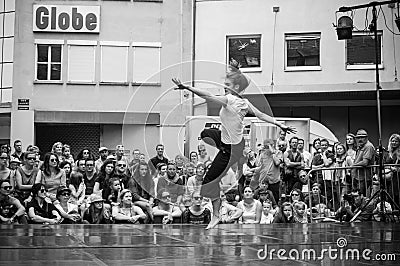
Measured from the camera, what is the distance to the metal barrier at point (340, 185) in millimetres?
10547

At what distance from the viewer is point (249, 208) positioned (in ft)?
34.8

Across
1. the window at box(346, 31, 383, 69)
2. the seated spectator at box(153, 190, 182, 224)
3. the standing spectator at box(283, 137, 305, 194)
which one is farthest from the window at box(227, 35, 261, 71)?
the seated spectator at box(153, 190, 182, 224)

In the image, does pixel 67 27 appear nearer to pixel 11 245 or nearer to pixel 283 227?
pixel 283 227

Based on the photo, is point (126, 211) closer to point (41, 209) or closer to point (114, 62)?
point (41, 209)

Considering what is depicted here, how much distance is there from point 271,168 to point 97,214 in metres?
2.99

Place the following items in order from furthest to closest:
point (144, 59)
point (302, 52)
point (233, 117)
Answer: point (144, 59) → point (302, 52) → point (233, 117)

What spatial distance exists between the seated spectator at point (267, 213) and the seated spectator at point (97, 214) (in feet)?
7.38

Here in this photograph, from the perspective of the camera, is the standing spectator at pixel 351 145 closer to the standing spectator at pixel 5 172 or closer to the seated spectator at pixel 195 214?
the seated spectator at pixel 195 214

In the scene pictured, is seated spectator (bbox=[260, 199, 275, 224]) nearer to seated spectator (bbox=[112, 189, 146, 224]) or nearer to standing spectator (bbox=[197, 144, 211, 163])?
standing spectator (bbox=[197, 144, 211, 163])

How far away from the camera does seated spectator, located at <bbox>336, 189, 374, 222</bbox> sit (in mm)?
10477

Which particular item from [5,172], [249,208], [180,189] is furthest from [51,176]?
[249,208]

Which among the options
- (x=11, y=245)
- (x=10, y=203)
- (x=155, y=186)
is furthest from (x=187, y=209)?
(x=11, y=245)

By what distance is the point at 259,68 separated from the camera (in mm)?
22594

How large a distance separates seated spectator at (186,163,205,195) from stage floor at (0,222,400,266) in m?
0.99
